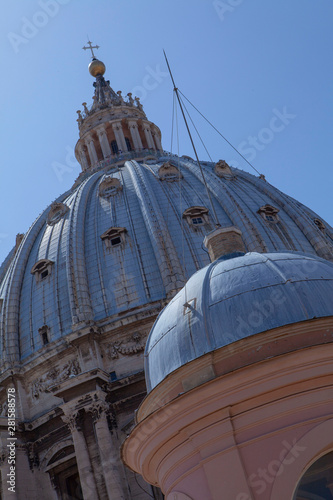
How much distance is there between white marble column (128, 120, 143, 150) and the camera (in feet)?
141

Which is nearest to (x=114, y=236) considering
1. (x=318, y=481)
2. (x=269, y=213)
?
(x=269, y=213)

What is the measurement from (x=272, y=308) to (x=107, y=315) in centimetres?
1719

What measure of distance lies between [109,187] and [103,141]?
8.80 meters

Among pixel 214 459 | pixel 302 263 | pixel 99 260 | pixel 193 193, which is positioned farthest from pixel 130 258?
pixel 214 459

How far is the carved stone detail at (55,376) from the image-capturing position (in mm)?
26719

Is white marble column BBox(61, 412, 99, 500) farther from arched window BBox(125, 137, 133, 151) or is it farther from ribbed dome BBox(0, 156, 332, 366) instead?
arched window BBox(125, 137, 133, 151)

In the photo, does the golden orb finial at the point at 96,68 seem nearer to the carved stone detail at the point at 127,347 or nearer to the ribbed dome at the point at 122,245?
the ribbed dome at the point at 122,245

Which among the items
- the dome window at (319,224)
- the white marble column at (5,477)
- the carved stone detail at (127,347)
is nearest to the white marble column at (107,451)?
the carved stone detail at (127,347)

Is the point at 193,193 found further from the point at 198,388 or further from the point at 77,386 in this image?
the point at 198,388

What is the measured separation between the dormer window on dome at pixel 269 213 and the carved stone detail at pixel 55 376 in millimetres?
11921

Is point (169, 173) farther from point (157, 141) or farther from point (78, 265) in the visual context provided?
point (157, 141)

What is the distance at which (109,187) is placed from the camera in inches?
1388

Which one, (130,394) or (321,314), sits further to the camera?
(130,394)

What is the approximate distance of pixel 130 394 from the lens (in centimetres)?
2534
